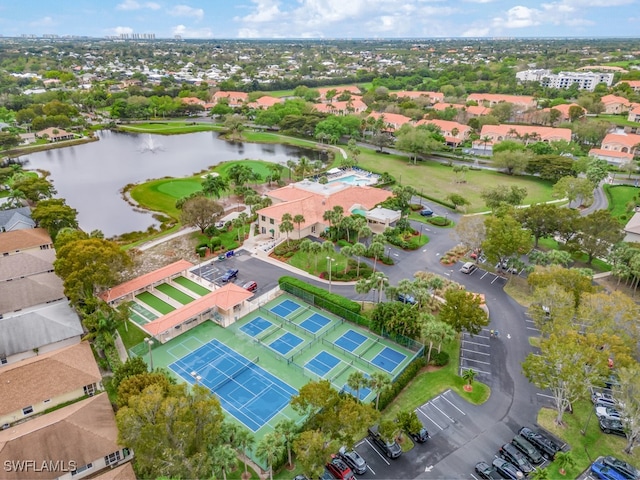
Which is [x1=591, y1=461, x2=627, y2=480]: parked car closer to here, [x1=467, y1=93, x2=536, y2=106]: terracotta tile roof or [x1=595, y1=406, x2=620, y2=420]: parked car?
[x1=595, y1=406, x2=620, y2=420]: parked car

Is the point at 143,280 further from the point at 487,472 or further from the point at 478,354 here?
the point at 487,472

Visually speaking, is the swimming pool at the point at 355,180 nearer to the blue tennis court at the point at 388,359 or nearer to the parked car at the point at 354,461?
the blue tennis court at the point at 388,359

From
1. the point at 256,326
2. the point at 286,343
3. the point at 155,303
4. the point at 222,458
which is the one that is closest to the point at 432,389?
the point at 286,343

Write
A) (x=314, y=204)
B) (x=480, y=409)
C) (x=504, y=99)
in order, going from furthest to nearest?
(x=504, y=99)
(x=314, y=204)
(x=480, y=409)

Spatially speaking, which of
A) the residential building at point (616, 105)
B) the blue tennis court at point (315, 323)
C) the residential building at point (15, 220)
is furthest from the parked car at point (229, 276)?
the residential building at point (616, 105)

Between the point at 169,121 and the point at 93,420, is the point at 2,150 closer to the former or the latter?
the point at 169,121

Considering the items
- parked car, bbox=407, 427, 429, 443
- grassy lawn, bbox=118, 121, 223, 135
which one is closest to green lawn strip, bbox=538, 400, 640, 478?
parked car, bbox=407, 427, 429, 443
